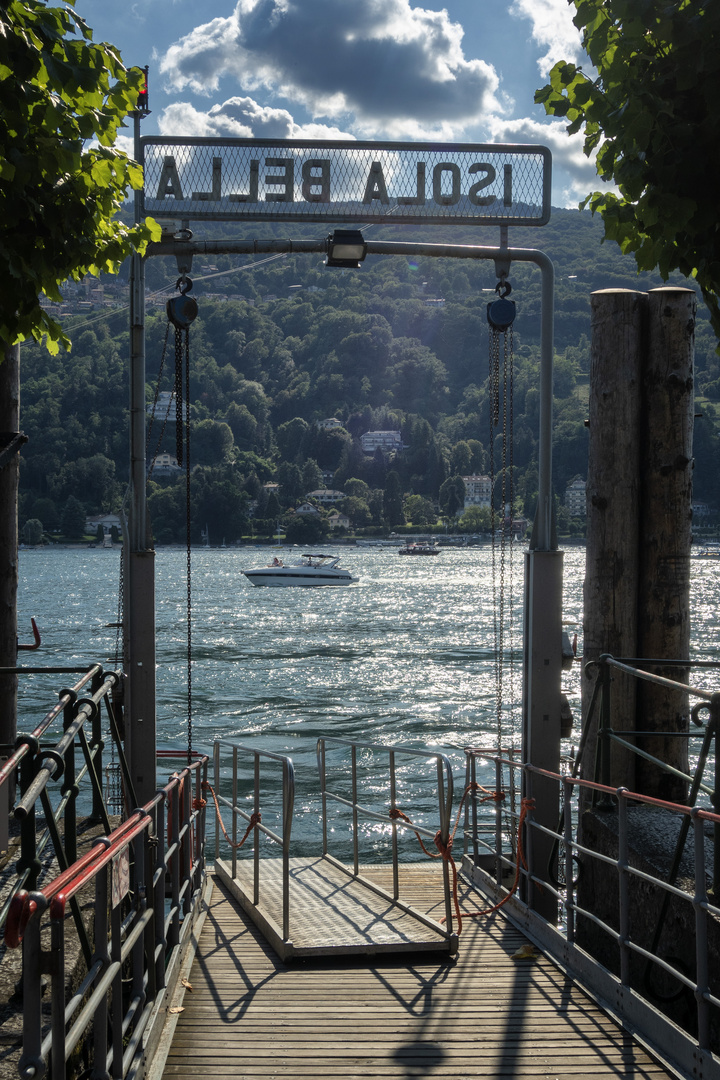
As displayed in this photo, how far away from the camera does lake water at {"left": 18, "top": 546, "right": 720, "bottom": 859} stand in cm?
2684

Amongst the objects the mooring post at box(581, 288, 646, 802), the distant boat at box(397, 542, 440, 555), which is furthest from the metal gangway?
the distant boat at box(397, 542, 440, 555)

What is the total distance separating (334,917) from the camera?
6211 millimetres

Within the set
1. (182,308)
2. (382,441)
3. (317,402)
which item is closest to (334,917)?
(182,308)

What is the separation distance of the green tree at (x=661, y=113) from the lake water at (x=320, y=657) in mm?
5702

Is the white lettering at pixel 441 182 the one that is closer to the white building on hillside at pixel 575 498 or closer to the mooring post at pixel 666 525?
the mooring post at pixel 666 525

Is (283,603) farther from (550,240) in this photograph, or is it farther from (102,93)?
(550,240)

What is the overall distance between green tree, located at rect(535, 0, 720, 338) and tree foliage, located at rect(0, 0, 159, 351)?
2054 millimetres

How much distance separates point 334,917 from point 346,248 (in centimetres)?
475

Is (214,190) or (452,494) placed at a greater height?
(452,494)

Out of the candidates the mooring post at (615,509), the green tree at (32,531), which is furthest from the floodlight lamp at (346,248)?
the green tree at (32,531)

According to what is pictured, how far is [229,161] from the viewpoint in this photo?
25.1ft

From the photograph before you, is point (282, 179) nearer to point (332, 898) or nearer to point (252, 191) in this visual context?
point (252, 191)

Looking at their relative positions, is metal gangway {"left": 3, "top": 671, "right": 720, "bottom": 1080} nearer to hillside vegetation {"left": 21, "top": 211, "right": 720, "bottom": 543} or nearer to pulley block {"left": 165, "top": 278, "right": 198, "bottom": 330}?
pulley block {"left": 165, "top": 278, "right": 198, "bottom": 330}

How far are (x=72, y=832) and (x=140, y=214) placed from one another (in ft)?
16.3
